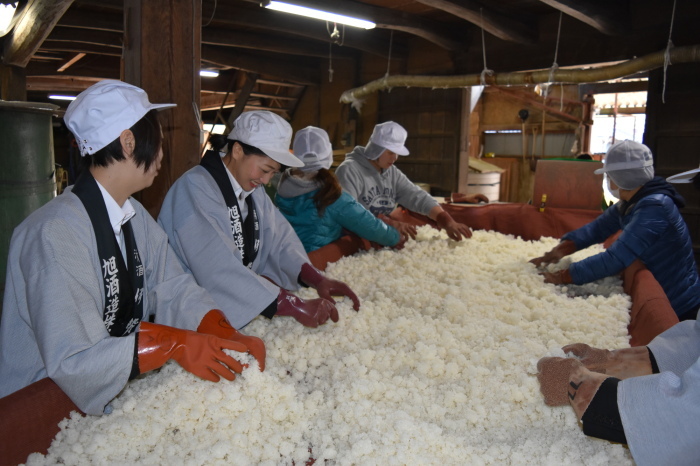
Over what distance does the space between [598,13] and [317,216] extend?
3.11 m

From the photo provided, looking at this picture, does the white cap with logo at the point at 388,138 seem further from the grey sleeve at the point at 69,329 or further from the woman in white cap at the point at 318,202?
the grey sleeve at the point at 69,329

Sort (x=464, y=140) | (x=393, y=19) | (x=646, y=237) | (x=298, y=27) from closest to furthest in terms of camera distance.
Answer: (x=646, y=237) < (x=393, y=19) < (x=298, y=27) < (x=464, y=140)

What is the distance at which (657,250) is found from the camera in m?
2.71

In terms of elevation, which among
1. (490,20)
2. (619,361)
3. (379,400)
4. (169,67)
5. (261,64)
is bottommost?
(379,400)

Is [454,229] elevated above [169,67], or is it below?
below

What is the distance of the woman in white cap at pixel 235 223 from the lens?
1903 mm

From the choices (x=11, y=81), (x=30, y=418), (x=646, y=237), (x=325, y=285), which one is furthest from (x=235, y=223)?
(x=11, y=81)

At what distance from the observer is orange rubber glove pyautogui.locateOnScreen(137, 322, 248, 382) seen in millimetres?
1251

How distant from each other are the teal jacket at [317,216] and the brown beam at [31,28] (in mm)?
2235

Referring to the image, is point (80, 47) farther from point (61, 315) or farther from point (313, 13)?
point (61, 315)

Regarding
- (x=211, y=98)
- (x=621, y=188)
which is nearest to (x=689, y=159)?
(x=621, y=188)

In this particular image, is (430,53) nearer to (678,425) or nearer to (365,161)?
(365,161)

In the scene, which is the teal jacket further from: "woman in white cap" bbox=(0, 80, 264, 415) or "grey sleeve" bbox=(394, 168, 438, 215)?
"woman in white cap" bbox=(0, 80, 264, 415)

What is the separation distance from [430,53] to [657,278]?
180 inches
